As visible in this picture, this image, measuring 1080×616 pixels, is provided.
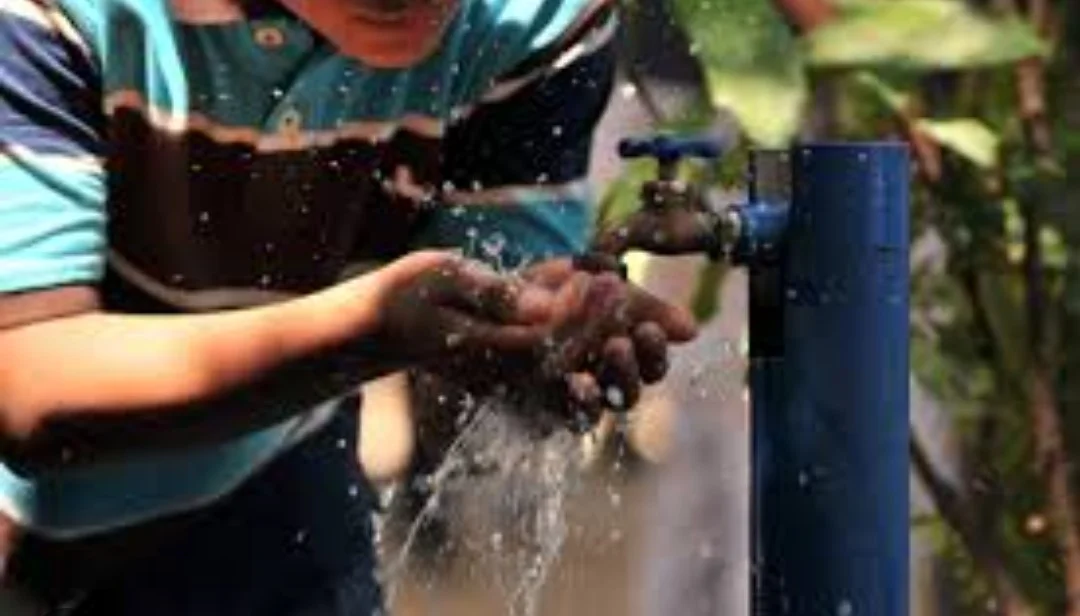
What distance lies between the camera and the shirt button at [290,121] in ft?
5.16

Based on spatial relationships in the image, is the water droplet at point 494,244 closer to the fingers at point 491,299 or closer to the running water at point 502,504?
the running water at point 502,504

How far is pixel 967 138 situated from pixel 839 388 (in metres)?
0.85

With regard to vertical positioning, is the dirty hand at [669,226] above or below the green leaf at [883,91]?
above

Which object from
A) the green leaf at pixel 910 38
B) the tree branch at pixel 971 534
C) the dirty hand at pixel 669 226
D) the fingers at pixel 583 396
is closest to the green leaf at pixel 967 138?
the green leaf at pixel 910 38

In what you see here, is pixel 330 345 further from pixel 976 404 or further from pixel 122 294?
pixel 976 404

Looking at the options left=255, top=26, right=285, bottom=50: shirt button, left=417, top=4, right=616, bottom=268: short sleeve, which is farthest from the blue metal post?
left=255, top=26, right=285, bottom=50: shirt button

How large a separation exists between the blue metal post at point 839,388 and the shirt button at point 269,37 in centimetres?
32

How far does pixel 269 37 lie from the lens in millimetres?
1549

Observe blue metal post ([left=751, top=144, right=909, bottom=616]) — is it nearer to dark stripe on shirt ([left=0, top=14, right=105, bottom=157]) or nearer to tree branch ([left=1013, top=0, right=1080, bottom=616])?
dark stripe on shirt ([left=0, top=14, right=105, bottom=157])

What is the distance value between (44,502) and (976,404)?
1.13m

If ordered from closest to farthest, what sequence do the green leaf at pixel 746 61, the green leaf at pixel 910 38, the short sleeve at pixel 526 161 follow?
1. the short sleeve at pixel 526 161
2. the green leaf at pixel 746 61
3. the green leaf at pixel 910 38

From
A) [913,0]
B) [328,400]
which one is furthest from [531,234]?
[913,0]

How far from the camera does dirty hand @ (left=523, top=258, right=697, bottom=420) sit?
1399mm

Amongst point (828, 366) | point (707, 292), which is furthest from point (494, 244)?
point (707, 292)
